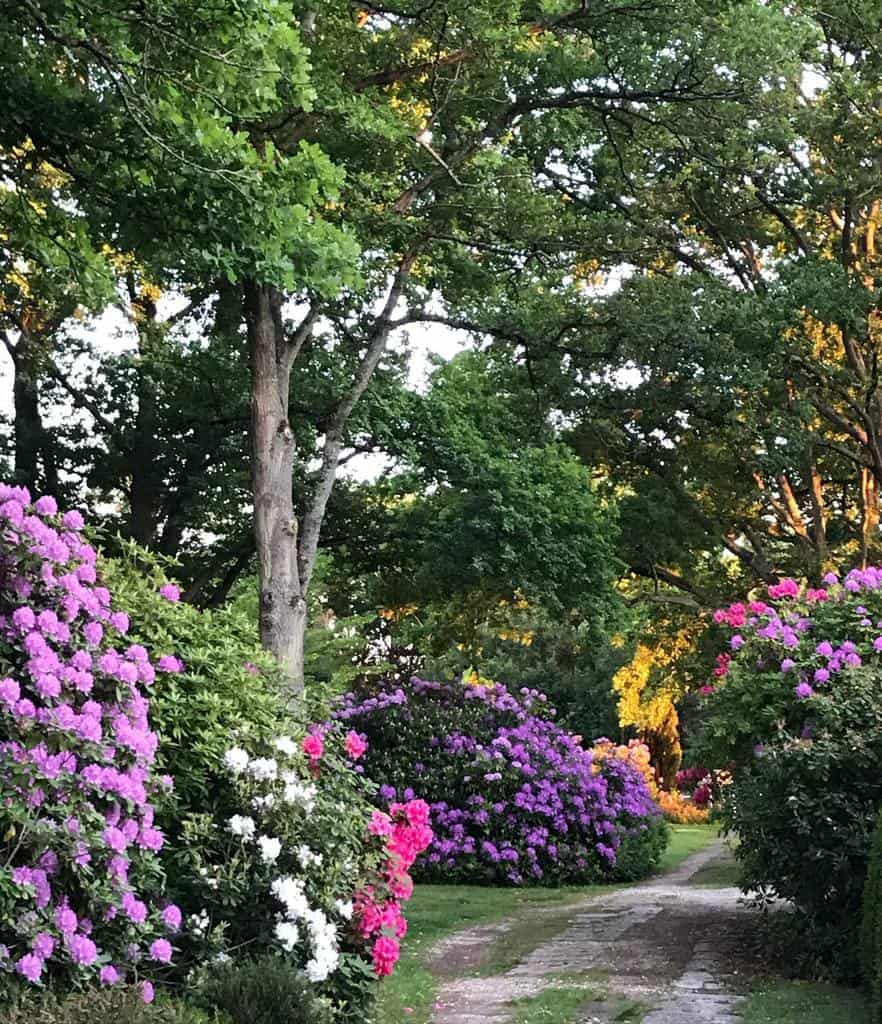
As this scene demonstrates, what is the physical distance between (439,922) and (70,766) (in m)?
6.37

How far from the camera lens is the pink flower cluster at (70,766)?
12.6 feet

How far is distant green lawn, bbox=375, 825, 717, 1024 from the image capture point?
631cm

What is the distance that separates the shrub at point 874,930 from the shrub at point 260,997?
2.66 meters

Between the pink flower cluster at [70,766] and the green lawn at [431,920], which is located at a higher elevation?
the pink flower cluster at [70,766]

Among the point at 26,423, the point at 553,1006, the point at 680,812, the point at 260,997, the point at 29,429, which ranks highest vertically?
the point at 26,423

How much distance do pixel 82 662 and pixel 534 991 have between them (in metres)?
3.70

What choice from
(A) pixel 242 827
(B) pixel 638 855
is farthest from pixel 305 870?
(B) pixel 638 855

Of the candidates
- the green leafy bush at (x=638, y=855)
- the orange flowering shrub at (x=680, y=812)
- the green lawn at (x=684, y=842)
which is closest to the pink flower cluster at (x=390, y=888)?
the green leafy bush at (x=638, y=855)

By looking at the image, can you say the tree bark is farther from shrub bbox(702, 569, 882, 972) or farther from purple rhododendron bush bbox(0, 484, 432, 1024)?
purple rhododendron bush bbox(0, 484, 432, 1024)

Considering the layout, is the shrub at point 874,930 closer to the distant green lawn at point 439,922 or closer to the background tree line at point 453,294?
the distant green lawn at point 439,922

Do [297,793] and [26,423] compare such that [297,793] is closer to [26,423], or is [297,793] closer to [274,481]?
[274,481]

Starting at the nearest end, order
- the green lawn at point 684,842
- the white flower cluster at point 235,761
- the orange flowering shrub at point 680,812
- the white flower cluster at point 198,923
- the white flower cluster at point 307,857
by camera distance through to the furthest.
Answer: the white flower cluster at point 198,923
the white flower cluster at point 235,761
the white flower cluster at point 307,857
the green lawn at point 684,842
the orange flowering shrub at point 680,812

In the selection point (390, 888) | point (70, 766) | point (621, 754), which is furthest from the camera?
point (621, 754)

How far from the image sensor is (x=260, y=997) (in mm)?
4238
